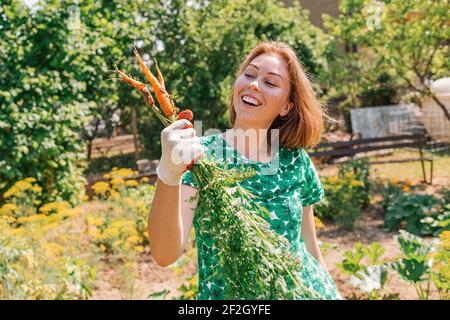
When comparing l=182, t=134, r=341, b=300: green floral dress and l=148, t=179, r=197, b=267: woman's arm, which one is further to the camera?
l=182, t=134, r=341, b=300: green floral dress

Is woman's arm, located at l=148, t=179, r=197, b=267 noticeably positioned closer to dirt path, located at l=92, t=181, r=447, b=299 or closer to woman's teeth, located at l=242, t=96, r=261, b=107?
woman's teeth, located at l=242, t=96, r=261, b=107

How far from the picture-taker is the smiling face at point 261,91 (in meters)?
1.62

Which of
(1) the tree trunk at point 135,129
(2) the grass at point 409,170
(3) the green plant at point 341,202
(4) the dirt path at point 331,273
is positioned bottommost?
(4) the dirt path at point 331,273

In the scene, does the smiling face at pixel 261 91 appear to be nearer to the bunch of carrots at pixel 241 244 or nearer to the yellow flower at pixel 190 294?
the bunch of carrots at pixel 241 244

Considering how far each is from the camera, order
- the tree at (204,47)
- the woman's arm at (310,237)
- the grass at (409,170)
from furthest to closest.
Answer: the tree at (204,47) < the grass at (409,170) < the woman's arm at (310,237)

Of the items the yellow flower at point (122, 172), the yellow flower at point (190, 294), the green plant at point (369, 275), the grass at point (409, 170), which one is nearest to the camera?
the yellow flower at point (190, 294)

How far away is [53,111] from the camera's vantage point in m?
6.54

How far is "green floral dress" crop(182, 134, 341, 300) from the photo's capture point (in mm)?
1618

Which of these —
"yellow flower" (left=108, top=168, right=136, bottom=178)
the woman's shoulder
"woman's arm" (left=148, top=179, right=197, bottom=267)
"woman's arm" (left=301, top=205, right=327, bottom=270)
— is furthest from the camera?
"yellow flower" (left=108, top=168, right=136, bottom=178)

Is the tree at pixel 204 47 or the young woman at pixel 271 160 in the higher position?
the tree at pixel 204 47

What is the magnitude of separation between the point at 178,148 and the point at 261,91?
0.46 m

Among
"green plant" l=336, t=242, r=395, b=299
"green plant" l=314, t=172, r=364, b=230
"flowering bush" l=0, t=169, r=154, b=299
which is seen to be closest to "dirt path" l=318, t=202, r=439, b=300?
"green plant" l=314, t=172, r=364, b=230

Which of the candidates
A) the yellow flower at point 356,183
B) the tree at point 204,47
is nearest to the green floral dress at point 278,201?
the yellow flower at point 356,183
